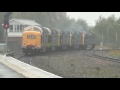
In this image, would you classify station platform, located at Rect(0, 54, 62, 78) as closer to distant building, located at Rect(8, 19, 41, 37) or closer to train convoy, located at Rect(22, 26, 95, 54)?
train convoy, located at Rect(22, 26, 95, 54)

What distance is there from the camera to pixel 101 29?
97.0m

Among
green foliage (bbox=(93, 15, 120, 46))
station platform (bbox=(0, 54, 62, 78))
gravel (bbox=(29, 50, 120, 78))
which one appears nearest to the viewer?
station platform (bbox=(0, 54, 62, 78))

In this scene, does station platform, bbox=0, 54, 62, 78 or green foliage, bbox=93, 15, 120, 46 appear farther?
green foliage, bbox=93, 15, 120, 46

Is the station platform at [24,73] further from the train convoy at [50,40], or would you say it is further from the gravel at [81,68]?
the train convoy at [50,40]

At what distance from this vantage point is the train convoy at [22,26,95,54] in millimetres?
44594

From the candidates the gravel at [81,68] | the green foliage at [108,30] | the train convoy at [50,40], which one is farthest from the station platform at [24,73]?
the green foliage at [108,30]

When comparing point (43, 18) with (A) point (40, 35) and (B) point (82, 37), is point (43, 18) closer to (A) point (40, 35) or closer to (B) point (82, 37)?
(B) point (82, 37)

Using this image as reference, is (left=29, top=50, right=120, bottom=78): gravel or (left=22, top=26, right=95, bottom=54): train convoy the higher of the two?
(left=22, top=26, right=95, bottom=54): train convoy

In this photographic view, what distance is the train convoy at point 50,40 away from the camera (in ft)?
146

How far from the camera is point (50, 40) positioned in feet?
164

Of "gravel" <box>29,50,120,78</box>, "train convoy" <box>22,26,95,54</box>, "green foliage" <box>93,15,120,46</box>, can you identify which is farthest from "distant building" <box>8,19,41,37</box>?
"gravel" <box>29,50,120,78</box>

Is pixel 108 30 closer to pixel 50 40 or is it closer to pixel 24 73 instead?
pixel 50 40

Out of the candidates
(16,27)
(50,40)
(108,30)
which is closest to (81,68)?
(50,40)
